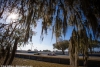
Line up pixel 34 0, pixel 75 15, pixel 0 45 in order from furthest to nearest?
pixel 0 45 < pixel 75 15 < pixel 34 0

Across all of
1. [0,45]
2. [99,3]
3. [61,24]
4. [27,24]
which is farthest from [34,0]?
[0,45]

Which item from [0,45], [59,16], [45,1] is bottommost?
[0,45]

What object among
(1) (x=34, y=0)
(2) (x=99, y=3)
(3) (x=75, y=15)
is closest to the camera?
(2) (x=99, y=3)

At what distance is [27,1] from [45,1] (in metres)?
0.84

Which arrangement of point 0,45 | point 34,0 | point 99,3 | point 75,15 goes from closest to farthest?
point 99,3, point 34,0, point 75,15, point 0,45

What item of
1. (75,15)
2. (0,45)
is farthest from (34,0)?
(0,45)

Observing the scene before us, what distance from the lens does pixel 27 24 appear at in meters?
4.48

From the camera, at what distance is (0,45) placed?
372 inches

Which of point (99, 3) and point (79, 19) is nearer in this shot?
point (99, 3)

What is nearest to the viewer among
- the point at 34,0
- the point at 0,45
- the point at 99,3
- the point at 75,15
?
the point at 99,3

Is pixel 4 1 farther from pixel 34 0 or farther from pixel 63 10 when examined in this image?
pixel 63 10

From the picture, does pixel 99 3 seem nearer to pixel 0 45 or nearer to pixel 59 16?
pixel 59 16

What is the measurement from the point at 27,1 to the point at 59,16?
1.60m

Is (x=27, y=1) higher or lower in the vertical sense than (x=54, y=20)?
higher
